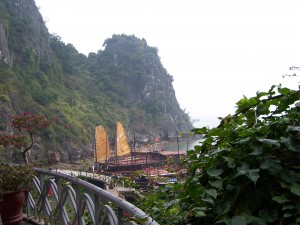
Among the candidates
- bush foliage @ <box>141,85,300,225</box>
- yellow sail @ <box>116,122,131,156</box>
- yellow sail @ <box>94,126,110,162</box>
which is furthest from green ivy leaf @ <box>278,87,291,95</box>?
yellow sail @ <box>116,122,131,156</box>

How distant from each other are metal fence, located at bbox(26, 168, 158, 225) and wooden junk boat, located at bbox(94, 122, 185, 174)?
17.0 m

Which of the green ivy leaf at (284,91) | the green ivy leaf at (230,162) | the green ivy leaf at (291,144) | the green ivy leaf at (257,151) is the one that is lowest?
the green ivy leaf at (230,162)

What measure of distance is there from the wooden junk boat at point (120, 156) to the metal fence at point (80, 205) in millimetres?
17043

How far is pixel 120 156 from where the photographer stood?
28.2 m

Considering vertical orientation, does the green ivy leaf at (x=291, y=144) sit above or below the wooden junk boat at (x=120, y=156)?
above

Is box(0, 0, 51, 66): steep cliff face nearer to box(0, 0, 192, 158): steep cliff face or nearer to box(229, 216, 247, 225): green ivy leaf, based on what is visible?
box(0, 0, 192, 158): steep cliff face

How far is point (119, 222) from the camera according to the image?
1.26 m

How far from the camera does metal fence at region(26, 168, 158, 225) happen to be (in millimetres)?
1130

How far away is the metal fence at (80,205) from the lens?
1130 mm

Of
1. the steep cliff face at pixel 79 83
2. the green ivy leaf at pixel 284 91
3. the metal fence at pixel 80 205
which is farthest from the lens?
the steep cliff face at pixel 79 83

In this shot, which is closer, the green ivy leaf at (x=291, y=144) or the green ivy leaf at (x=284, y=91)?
the green ivy leaf at (x=291, y=144)

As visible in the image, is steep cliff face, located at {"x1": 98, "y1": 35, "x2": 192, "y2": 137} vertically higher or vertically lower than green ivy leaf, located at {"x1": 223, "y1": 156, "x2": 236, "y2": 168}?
higher

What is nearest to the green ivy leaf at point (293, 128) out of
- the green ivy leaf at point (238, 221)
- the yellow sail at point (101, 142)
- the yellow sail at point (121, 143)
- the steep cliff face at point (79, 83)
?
the green ivy leaf at point (238, 221)

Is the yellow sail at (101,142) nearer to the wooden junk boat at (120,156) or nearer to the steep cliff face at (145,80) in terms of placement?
the wooden junk boat at (120,156)
